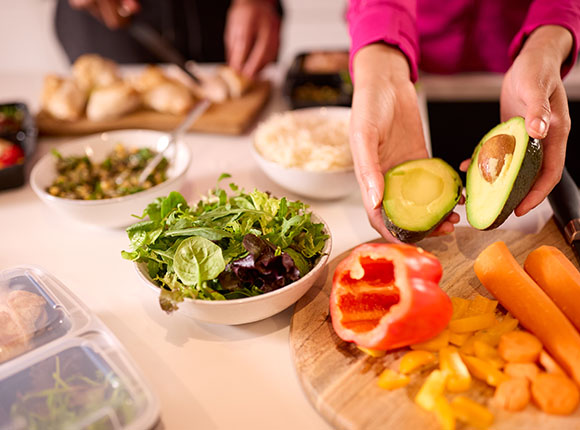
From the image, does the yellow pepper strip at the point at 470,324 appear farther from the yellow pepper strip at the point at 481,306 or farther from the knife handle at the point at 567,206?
the knife handle at the point at 567,206

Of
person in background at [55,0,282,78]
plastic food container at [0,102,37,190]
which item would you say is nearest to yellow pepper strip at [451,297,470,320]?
plastic food container at [0,102,37,190]

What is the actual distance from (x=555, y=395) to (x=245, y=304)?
579mm

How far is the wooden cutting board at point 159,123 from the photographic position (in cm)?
208

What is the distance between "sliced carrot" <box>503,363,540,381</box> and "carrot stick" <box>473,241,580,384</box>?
66mm

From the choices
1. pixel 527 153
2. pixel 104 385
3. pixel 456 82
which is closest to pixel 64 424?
pixel 104 385

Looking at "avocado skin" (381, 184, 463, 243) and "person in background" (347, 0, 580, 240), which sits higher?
"person in background" (347, 0, 580, 240)

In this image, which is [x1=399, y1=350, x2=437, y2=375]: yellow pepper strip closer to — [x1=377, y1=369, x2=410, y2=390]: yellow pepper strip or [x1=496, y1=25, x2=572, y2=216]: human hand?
A: [x1=377, y1=369, x2=410, y2=390]: yellow pepper strip

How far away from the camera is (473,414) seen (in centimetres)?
86

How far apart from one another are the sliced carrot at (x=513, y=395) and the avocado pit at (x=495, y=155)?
49cm

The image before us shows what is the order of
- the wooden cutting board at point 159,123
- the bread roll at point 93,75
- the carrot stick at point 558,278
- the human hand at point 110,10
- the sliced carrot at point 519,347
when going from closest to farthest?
the sliced carrot at point 519,347, the carrot stick at point 558,278, the wooden cutting board at point 159,123, the bread roll at point 93,75, the human hand at point 110,10

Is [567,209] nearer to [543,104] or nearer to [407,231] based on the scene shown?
[543,104]

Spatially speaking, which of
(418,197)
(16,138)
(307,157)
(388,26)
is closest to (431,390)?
(418,197)

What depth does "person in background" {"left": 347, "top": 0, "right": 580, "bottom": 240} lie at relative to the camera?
1.28 m

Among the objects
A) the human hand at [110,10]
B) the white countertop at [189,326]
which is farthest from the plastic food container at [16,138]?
the human hand at [110,10]
